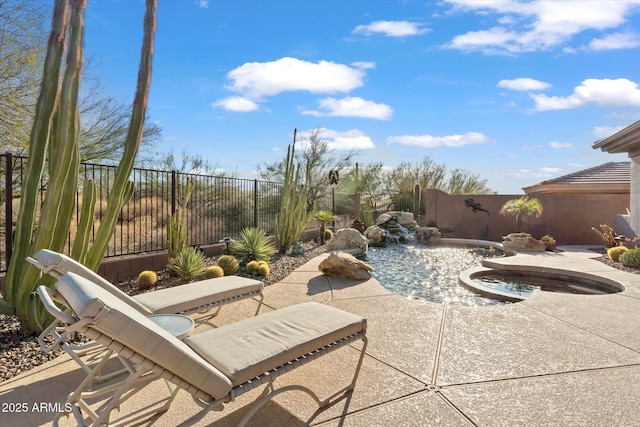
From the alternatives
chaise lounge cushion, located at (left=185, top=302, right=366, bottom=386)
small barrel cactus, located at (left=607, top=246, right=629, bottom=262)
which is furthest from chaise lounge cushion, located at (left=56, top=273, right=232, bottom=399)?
small barrel cactus, located at (left=607, top=246, right=629, bottom=262)

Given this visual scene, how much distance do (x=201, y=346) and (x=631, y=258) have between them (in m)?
8.24

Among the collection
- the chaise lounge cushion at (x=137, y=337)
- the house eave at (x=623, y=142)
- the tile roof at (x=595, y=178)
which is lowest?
the chaise lounge cushion at (x=137, y=337)

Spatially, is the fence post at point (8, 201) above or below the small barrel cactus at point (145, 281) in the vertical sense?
above

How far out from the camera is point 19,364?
106 inches

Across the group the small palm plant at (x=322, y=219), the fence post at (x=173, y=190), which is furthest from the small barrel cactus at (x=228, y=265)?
the small palm plant at (x=322, y=219)

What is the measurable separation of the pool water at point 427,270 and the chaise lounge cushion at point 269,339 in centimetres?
296

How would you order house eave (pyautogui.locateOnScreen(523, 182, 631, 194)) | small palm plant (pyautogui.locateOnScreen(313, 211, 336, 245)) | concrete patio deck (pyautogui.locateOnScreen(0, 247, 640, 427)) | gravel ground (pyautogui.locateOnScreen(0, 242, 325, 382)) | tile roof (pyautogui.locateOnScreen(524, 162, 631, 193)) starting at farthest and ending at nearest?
tile roof (pyautogui.locateOnScreen(524, 162, 631, 193)), house eave (pyautogui.locateOnScreen(523, 182, 631, 194)), small palm plant (pyautogui.locateOnScreen(313, 211, 336, 245)), gravel ground (pyautogui.locateOnScreen(0, 242, 325, 382)), concrete patio deck (pyautogui.locateOnScreen(0, 247, 640, 427))

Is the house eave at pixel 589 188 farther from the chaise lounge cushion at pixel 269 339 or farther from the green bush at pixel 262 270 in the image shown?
the chaise lounge cushion at pixel 269 339

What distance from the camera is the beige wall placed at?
1145 cm

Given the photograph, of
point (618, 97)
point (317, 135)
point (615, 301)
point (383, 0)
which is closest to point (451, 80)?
point (383, 0)

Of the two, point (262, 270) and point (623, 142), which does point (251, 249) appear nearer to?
point (262, 270)

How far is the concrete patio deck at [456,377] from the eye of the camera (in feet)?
6.79

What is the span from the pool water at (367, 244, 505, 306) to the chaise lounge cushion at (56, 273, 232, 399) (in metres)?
3.91

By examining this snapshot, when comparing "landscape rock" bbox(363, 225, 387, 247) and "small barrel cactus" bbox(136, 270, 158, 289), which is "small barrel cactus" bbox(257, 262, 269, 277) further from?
"landscape rock" bbox(363, 225, 387, 247)
